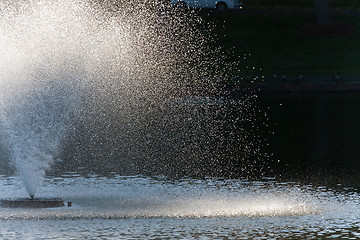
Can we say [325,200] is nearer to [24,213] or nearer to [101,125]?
[24,213]

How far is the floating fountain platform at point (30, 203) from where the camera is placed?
15.1 metres

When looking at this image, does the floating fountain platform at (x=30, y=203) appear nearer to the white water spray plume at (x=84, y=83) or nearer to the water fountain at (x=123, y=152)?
the water fountain at (x=123, y=152)

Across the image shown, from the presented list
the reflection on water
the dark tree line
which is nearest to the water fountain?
the reflection on water

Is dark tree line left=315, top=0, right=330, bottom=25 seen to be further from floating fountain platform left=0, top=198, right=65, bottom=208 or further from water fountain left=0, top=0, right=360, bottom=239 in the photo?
floating fountain platform left=0, top=198, right=65, bottom=208

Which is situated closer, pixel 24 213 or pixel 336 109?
pixel 24 213

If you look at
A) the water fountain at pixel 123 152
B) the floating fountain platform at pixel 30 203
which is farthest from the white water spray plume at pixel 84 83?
the floating fountain platform at pixel 30 203

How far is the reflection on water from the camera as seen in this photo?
13234 mm

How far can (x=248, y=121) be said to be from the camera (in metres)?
27.5

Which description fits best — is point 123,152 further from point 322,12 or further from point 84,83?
point 322,12

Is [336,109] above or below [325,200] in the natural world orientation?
above

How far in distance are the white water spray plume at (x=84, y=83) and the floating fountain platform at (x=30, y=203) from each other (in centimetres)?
52

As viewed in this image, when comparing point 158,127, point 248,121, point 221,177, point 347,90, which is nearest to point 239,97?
point 347,90

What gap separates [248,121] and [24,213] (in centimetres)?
1381

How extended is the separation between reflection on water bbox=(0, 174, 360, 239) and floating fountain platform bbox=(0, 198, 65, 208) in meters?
0.29
